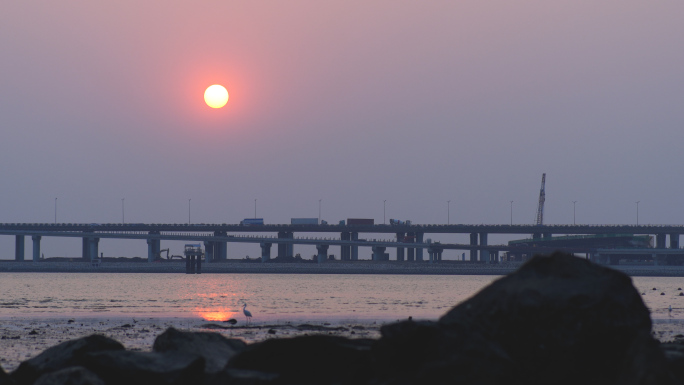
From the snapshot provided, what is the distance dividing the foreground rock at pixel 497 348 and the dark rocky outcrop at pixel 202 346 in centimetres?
121

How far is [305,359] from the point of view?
554 inches

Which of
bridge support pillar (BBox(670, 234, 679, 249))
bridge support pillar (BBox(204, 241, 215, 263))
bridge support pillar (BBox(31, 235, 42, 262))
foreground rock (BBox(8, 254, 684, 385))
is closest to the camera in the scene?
foreground rock (BBox(8, 254, 684, 385))

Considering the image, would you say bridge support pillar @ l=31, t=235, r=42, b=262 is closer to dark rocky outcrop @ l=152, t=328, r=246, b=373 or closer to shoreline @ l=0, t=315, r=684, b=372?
shoreline @ l=0, t=315, r=684, b=372

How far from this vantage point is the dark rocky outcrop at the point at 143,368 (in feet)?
45.7

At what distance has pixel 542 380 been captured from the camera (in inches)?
492

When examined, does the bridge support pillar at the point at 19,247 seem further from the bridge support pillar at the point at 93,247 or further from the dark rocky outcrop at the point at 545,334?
the dark rocky outcrop at the point at 545,334

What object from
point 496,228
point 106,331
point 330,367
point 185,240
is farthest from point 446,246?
point 330,367

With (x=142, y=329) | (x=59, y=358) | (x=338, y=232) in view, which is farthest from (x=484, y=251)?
(x=59, y=358)

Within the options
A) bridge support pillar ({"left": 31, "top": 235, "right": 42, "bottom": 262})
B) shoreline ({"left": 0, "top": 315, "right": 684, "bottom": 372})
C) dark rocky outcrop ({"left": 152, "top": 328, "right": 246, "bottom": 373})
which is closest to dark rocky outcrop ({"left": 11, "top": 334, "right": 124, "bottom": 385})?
dark rocky outcrop ({"left": 152, "top": 328, "right": 246, "bottom": 373})

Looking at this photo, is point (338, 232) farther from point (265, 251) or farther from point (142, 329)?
point (142, 329)

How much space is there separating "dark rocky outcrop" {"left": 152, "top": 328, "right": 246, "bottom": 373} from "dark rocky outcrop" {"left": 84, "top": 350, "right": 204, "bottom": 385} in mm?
762

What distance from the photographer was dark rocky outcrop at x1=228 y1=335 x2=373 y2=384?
1394cm

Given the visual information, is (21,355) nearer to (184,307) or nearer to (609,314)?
(609,314)

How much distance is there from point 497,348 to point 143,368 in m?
5.53
